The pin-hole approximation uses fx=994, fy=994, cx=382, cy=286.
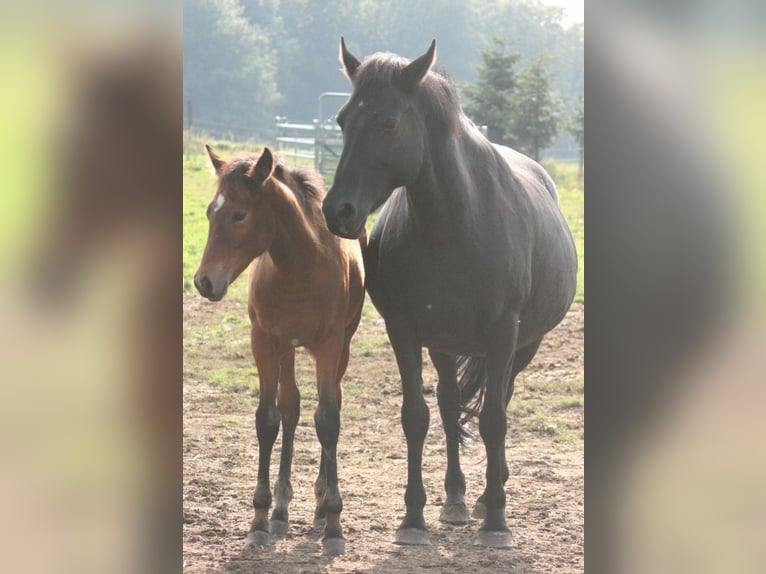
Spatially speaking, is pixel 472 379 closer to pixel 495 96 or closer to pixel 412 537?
pixel 412 537

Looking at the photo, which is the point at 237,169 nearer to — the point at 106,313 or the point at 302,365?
the point at 106,313

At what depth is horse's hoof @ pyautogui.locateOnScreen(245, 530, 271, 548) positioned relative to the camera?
409 cm

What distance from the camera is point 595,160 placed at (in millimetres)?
1084

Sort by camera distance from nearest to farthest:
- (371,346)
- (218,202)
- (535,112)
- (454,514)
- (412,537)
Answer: (218,202), (412,537), (454,514), (371,346), (535,112)

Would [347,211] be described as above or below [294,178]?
below

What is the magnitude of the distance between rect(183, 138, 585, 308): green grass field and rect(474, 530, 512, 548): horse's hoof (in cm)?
454

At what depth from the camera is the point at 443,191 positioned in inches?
156

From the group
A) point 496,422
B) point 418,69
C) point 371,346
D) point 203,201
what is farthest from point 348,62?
point 203,201

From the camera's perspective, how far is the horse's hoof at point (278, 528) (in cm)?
429

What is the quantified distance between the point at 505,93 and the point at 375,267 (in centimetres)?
1485

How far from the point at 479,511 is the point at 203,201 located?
9.27 meters

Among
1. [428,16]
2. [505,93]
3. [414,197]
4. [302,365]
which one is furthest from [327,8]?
[414,197]

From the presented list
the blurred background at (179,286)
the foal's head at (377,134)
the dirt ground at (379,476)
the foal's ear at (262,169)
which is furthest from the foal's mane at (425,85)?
the blurred background at (179,286)

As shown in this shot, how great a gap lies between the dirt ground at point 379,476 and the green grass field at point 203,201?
1.98 m
